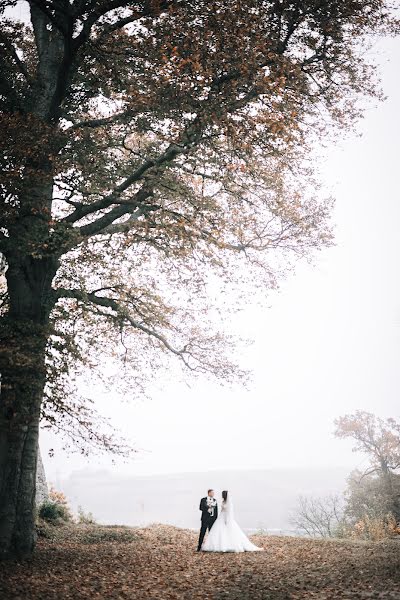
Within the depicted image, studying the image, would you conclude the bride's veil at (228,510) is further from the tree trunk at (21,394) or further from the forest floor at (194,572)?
the tree trunk at (21,394)

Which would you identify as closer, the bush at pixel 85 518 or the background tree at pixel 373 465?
the bush at pixel 85 518

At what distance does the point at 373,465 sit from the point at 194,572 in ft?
112

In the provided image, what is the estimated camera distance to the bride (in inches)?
494

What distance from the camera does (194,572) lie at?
9172mm

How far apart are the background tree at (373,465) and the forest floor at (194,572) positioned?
24.2 m

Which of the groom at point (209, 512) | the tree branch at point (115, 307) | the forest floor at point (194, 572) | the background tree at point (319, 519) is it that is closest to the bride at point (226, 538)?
the groom at point (209, 512)

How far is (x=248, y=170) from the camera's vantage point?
11.1 meters

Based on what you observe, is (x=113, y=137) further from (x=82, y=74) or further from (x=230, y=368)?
(x=230, y=368)

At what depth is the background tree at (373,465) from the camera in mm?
34031

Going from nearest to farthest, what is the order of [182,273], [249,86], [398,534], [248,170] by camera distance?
[249,86] < [248,170] < [182,273] < [398,534]

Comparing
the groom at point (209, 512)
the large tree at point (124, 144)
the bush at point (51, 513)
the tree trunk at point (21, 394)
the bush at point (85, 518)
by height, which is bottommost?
the bush at point (85, 518)

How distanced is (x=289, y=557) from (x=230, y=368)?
6.08 m

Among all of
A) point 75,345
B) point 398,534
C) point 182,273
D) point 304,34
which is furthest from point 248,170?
point 398,534

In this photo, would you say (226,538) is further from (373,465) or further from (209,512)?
(373,465)
